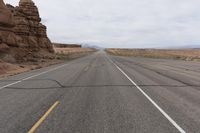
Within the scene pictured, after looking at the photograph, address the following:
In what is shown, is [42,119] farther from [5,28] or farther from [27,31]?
[27,31]

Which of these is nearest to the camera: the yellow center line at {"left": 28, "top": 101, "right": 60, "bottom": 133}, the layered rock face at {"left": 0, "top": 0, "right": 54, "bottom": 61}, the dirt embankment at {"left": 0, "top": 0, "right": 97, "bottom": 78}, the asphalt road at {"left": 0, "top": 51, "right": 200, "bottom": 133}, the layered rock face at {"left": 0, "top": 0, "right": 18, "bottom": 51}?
the yellow center line at {"left": 28, "top": 101, "right": 60, "bottom": 133}

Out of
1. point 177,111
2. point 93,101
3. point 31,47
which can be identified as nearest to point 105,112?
point 93,101

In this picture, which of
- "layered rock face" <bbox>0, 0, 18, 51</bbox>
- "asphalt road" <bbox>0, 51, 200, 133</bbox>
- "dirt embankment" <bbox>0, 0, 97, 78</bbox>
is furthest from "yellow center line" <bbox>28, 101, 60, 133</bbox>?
"layered rock face" <bbox>0, 0, 18, 51</bbox>

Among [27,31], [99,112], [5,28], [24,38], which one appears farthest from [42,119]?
[27,31]

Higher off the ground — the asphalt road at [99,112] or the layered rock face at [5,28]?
the layered rock face at [5,28]

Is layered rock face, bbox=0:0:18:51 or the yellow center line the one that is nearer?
the yellow center line

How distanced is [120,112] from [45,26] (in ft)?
155

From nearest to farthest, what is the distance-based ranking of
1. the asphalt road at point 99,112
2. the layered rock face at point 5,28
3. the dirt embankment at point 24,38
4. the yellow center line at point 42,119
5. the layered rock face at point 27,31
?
the yellow center line at point 42,119, the asphalt road at point 99,112, the layered rock face at point 5,28, the dirt embankment at point 24,38, the layered rock face at point 27,31

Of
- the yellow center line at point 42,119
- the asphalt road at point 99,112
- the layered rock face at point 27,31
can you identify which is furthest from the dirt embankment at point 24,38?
the yellow center line at point 42,119

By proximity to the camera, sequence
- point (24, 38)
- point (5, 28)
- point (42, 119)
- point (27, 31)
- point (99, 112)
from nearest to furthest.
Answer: point (42, 119), point (99, 112), point (5, 28), point (24, 38), point (27, 31)

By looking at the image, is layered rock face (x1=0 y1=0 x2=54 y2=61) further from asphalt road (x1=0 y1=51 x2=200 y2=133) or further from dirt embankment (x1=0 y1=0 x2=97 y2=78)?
asphalt road (x1=0 y1=51 x2=200 y2=133)

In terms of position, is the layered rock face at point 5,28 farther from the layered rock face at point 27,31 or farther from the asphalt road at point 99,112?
the asphalt road at point 99,112

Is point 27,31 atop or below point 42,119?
atop

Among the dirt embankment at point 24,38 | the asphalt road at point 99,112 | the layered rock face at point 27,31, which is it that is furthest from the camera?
the layered rock face at point 27,31
